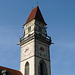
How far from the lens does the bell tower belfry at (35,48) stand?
3778 centimetres

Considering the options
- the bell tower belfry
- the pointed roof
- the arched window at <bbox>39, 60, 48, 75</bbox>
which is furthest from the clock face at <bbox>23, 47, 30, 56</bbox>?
the pointed roof

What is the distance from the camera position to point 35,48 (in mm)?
38844

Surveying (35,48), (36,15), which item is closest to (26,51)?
(35,48)

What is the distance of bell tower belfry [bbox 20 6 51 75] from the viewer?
37.8 m

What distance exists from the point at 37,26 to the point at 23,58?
8.52m

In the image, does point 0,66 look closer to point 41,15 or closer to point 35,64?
point 35,64

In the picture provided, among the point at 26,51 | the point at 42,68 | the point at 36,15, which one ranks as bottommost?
the point at 42,68

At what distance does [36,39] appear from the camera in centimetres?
4025

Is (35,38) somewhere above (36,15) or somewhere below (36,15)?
below

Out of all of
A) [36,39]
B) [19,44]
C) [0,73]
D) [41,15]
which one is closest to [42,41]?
[36,39]

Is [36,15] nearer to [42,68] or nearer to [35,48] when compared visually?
[35,48]

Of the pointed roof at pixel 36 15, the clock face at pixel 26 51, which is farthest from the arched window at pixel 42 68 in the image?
the pointed roof at pixel 36 15

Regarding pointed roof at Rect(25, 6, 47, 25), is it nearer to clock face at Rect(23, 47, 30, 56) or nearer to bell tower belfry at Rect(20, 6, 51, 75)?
bell tower belfry at Rect(20, 6, 51, 75)

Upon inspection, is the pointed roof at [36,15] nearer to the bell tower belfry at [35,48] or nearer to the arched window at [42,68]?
the bell tower belfry at [35,48]
